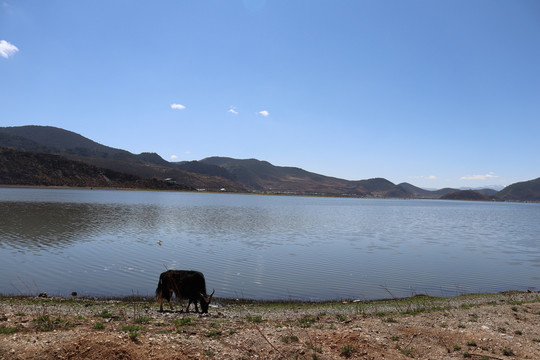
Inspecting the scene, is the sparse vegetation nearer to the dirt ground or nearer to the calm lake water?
the dirt ground

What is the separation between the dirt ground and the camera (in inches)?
357

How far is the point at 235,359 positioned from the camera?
914cm

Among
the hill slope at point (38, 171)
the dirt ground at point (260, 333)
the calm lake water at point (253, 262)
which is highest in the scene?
the hill slope at point (38, 171)

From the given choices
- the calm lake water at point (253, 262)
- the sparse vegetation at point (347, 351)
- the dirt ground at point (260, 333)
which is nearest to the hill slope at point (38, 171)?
the calm lake water at point (253, 262)

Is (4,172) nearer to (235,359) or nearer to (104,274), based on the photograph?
(104,274)

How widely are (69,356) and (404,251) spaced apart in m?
34.0

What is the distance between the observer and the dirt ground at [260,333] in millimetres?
9070

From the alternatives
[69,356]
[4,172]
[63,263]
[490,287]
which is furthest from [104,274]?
[4,172]

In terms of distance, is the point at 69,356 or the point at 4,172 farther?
the point at 4,172

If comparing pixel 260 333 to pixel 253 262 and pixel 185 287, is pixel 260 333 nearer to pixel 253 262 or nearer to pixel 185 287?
pixel 185 287

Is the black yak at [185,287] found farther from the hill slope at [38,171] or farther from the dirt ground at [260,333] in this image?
the hill slope at [38,171]

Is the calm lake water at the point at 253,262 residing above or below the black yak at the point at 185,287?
below

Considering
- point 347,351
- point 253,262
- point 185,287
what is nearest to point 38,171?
point 253,262

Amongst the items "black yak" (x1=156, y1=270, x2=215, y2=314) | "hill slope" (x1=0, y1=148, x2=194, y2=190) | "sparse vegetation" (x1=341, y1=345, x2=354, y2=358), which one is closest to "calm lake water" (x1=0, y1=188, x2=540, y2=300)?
"black yak" (x1=156, y1=270, x2=215, y2=314)
